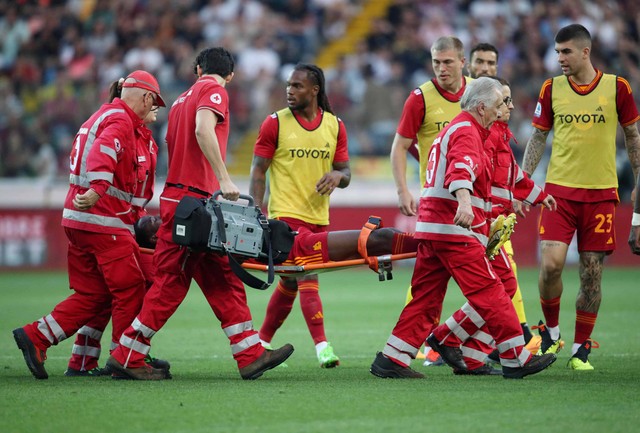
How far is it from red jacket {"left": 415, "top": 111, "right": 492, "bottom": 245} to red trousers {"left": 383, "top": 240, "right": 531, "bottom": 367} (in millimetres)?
96

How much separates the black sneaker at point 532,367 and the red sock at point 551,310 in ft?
5.24

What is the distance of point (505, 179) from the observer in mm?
8453

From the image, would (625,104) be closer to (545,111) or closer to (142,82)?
(545,111)

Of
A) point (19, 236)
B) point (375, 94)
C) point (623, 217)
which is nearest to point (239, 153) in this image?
point (375, 94)

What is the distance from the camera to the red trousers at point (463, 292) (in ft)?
24.8

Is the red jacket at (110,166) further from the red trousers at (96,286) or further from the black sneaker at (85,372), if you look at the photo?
the black sneaker at (85,372)

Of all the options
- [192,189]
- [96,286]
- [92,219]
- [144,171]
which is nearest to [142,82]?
[144,171]

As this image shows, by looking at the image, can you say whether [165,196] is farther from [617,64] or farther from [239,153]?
[617,64]

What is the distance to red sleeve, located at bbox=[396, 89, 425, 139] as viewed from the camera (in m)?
9.30

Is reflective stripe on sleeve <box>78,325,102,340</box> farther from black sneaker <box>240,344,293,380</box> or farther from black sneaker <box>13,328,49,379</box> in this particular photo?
black sneaker <box>240,344,293,380</box>

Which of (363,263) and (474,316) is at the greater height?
(363,263)

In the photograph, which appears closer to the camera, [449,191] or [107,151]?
[449,191]

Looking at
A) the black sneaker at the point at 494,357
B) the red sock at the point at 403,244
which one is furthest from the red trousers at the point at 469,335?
the red sock at the point at 403,244

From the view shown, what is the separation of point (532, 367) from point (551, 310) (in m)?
1.72
